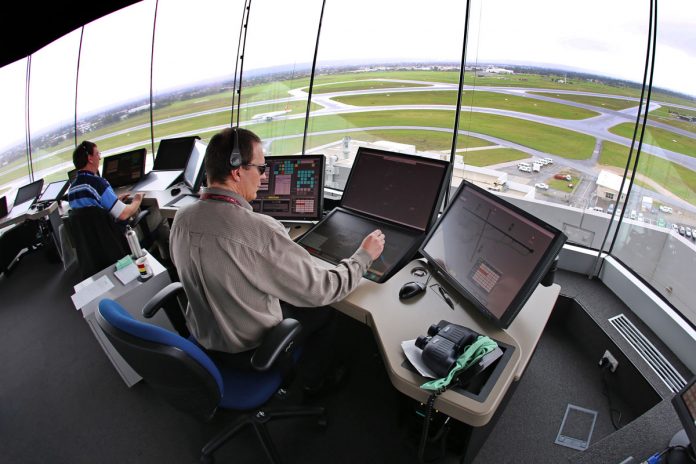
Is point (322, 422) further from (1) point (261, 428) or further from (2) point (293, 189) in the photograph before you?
(2) point (293, 189)

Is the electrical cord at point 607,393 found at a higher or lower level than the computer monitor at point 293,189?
lower

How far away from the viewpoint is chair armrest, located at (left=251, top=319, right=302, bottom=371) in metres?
1.31

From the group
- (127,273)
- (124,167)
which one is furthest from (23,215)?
(127,273)

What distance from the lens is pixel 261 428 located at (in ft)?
5.49

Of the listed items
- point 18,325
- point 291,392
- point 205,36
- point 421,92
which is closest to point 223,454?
point 291,392

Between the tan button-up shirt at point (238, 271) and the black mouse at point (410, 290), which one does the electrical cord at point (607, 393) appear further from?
the tan button-up shirt at point (238, 271)

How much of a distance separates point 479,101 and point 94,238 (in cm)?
354

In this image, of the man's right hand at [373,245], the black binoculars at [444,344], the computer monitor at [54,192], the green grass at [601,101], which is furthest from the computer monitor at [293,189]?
the computer monitor at [54,192]

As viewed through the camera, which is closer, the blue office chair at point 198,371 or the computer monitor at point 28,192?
the blue office chair at point 198,371

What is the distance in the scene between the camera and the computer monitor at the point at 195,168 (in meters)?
3.09

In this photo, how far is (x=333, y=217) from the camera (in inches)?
86.7

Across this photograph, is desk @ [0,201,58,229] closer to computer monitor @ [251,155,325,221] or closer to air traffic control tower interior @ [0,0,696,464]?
air traffic control tower interior @ [0,0,696,464]

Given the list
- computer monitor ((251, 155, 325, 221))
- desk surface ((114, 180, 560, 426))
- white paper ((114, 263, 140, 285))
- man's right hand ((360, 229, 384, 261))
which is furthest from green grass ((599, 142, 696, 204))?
white paper ((114, 263, 140, 285))

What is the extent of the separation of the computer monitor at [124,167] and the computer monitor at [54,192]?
52 cm
